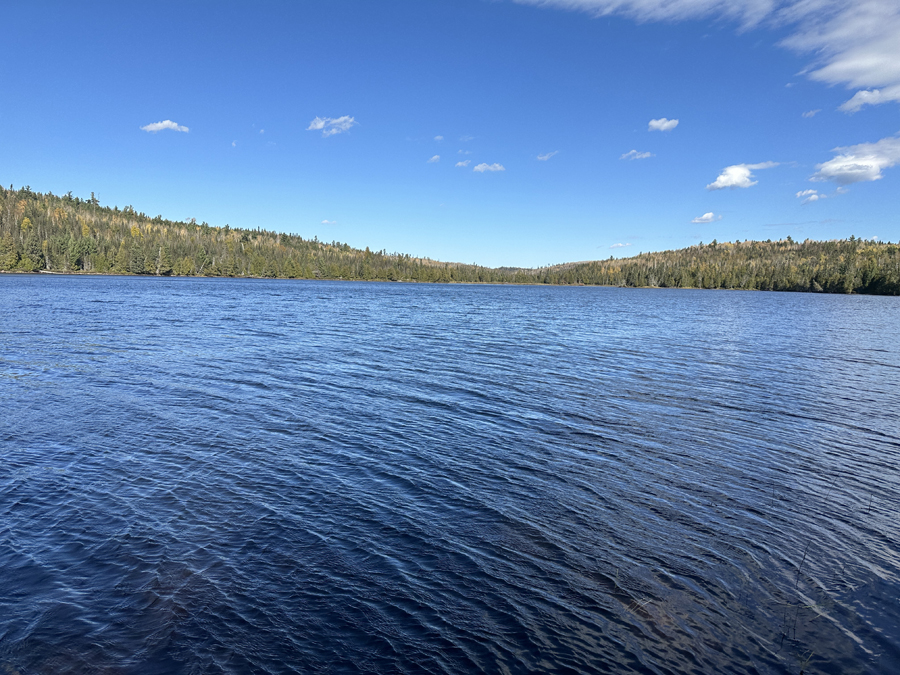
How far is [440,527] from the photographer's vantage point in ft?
32.7

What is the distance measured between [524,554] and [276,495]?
19.1ft

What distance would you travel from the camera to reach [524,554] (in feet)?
29.9

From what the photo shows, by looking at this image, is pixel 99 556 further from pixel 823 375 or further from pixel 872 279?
pixel 872 279

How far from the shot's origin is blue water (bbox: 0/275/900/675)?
686cm

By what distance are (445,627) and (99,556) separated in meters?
6.46

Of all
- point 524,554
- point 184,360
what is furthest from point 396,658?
point 184,360

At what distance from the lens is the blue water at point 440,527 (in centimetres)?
686

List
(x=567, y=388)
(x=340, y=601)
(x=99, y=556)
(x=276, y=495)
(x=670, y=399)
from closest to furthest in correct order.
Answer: (x=340, y=601) < (x=99, y=556) < (x=276, y=495) < (x=670, y=399) < (x=567, y=388)

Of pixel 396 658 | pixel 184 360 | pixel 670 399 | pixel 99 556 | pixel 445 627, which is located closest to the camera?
pixel 396 658

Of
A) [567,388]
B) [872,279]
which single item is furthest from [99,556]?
[872,279]

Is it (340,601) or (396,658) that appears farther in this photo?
(340,601)

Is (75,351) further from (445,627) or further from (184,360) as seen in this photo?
(445,627)

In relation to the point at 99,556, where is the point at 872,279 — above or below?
above

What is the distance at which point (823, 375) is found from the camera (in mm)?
27500
